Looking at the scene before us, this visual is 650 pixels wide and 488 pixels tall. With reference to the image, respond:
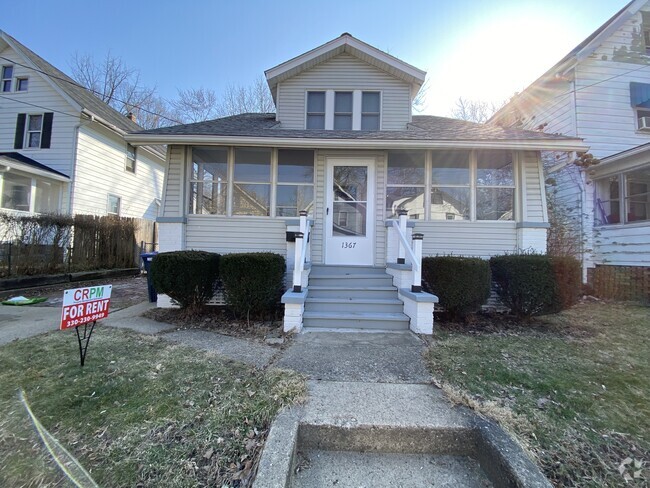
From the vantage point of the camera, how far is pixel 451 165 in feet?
21.4

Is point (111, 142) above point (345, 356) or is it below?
above

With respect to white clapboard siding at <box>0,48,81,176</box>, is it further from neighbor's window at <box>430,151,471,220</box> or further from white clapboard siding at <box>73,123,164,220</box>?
neighbor's window at <box>430,151,471,220</box>

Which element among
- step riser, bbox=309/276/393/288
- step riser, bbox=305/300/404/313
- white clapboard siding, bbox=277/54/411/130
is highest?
white clapboard siding, bbox=277/54/411/130

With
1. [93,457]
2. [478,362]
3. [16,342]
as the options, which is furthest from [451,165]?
[16,342]

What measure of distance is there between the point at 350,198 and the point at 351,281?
1867 mm

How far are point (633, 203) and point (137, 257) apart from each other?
51.4ft

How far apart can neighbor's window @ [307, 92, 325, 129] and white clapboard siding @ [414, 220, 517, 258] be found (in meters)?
3.42

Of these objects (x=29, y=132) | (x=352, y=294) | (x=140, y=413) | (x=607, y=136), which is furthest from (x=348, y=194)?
(x=29, y=132)

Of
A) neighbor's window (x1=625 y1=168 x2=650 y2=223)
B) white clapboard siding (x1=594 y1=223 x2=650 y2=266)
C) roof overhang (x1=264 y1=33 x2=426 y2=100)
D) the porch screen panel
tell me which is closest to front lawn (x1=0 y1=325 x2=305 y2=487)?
the porch screen panel

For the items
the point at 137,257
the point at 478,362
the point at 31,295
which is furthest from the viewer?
the point at 137,257

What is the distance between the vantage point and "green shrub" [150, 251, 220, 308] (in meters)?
4.81

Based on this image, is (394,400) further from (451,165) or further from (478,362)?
(451,165)

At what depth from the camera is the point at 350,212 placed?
6.49 meters

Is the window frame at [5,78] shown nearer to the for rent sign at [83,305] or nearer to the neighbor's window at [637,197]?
the for rent sign at [83,305]
